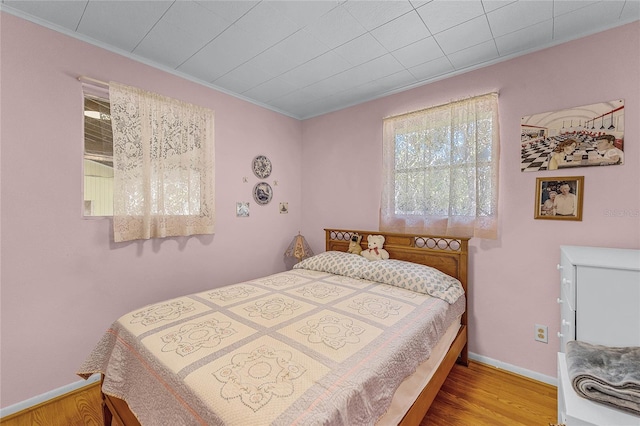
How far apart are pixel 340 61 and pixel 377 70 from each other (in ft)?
1.31

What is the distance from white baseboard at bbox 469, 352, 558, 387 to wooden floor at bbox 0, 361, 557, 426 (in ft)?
0.12

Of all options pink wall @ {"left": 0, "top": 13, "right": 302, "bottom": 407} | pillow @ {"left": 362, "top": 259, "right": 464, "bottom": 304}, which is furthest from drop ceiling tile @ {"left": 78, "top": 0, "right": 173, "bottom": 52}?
pillow @ {"left": 362, "top": 259, "right": 464, "bottom": 304}

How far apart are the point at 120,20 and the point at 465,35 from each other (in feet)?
8.37

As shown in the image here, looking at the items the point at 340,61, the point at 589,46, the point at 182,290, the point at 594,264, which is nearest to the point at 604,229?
the point at 594,264

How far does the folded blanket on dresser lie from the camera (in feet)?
2.74

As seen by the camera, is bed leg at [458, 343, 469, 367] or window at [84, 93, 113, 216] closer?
window at [84, 93, 113, 216]

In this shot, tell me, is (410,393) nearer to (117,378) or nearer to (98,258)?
(117,378)

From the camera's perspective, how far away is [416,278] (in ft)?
7.39

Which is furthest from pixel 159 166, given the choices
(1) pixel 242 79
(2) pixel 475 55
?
(2) pixel 475 55

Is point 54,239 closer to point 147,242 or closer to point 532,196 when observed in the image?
point 147,242

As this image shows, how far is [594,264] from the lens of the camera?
1.37m

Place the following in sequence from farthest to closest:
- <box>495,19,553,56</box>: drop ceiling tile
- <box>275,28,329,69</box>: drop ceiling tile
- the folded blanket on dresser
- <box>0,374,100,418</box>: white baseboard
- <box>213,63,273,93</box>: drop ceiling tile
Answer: <box>213,63,273,93</box>: drop ceiling tile, <box>275,28,329,69</box>: drop ceiling tile, <box>495,19,553,56</box>: drop ceiling tile, <box>0,374,100,418</box>: white baseboard, the folded blanket on dresser

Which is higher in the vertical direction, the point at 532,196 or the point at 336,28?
the point at 336,28

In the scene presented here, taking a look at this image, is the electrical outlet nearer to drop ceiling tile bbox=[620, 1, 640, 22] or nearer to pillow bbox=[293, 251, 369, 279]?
pillow bbox=[293, 251, 369, 279]
